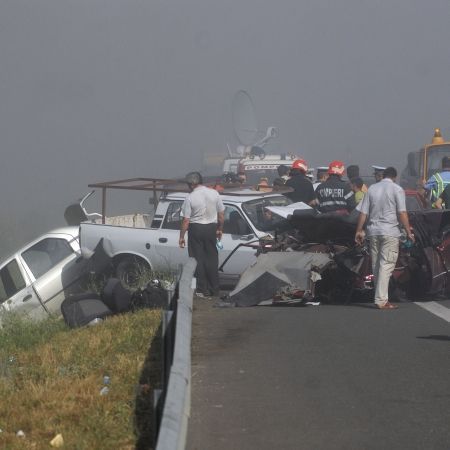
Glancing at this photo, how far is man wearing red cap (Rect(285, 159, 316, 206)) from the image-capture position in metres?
17.4

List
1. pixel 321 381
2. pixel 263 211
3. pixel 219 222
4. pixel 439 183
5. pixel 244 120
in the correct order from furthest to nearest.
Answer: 1. pixel 244 120
2. pixel 439 183
3. pixel 263 211
4. pixel 219 222
5. pixel 321 381

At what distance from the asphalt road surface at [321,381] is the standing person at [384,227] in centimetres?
72

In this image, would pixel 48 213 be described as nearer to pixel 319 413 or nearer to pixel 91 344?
pixel 91 344

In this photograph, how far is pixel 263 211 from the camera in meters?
16.4

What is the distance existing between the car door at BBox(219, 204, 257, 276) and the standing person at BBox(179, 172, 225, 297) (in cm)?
107

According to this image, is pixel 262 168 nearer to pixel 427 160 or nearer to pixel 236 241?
pixel 427 160

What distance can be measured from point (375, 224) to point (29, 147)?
6276cm

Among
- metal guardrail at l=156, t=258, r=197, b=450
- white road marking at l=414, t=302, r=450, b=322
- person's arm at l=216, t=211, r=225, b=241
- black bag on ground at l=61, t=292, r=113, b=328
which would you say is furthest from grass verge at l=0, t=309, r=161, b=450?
white road marking at l=414, t=302, r=450, b=322

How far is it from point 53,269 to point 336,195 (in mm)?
4428

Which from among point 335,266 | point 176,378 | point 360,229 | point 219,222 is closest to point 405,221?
point 360,229

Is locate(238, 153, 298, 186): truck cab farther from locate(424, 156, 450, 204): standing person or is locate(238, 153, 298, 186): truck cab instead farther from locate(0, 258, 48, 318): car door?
locate(0, 258, 48, 318): car door

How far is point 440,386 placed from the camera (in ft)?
25.7

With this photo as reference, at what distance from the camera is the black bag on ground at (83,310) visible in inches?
498

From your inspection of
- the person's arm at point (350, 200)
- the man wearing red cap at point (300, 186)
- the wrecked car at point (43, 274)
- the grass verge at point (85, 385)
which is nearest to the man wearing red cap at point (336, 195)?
the person's arm at point (350, 200)
